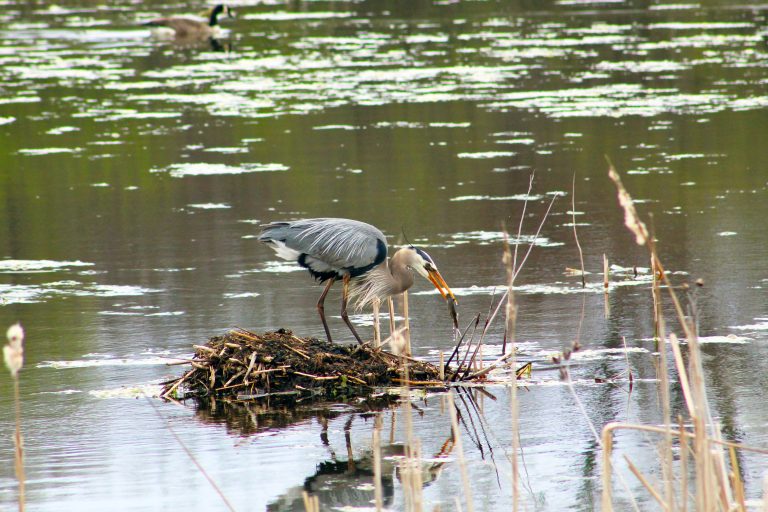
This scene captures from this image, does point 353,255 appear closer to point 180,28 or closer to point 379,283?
point 379,283

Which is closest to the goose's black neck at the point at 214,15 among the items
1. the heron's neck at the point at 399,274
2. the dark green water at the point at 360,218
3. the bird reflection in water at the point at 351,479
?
the dark green water at the point at 360,218

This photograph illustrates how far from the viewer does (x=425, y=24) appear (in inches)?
1358

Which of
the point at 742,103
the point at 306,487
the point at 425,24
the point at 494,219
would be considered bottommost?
the point at 306,487

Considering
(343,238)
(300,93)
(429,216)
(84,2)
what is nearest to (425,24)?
(300,93)

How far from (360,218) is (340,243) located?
4.82m

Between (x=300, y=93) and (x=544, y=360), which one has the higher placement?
(x=300, y=93)

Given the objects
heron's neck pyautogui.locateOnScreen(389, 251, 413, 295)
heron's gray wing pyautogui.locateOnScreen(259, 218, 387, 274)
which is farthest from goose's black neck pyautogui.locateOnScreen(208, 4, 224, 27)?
heron's neck pyautogui.locateOnScreen(389, 251, 413, 295)

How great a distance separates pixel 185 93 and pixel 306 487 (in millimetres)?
17955

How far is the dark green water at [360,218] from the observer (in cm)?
677

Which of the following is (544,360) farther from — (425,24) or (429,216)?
(425,24)

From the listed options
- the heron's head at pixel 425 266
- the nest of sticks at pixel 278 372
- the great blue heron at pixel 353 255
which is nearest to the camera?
the nest of sticks at pixel 278 372

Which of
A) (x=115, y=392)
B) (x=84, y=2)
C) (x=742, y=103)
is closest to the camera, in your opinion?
(x=115, y=392)

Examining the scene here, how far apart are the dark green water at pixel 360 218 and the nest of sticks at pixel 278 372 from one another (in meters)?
0.34

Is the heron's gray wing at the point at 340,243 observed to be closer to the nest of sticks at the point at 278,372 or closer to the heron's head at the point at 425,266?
the heron's head at the point at 425,266
